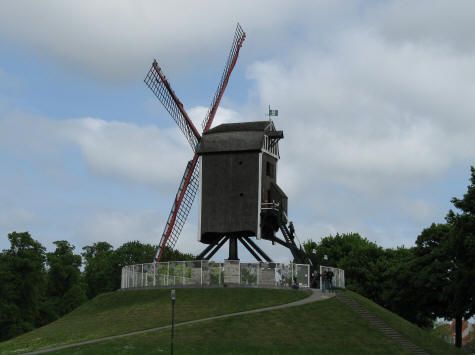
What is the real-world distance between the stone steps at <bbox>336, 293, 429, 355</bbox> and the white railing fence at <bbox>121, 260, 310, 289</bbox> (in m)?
3.90

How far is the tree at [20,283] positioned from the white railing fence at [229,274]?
31319mm

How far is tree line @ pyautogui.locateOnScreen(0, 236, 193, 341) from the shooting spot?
95.3 meters

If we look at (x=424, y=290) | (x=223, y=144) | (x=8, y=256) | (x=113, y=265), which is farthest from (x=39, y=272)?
(x=424, y=290)

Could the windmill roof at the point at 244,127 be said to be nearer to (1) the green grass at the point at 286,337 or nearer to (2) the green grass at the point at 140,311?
(2) the green grass at the point at 140,311

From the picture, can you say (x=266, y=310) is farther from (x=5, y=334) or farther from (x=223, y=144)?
(x=5, y=334)

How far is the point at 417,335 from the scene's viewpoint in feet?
200

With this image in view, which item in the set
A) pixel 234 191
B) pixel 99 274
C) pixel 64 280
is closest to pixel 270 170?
pixel 234 191

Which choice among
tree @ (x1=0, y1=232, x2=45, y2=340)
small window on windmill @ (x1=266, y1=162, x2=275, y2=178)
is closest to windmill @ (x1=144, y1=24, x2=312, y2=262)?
small window on windmill @ (x1=266, y1=162, x2=275, y2=178)

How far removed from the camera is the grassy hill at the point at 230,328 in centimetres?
5225

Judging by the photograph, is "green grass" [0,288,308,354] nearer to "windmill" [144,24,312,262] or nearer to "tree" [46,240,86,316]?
"windmill" [144,24,312,262]

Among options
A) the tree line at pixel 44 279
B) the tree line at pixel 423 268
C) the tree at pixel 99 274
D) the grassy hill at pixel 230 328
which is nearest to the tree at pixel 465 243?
the tree line at pixel 423 268

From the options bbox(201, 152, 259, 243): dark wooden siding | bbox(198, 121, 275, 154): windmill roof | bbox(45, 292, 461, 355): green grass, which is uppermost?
bbox(198, 121, 275, 154): windmill roof

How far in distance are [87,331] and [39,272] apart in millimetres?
41391

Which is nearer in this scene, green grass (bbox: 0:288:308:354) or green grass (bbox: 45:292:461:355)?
green grass (bbox: 45:292:461:355)
